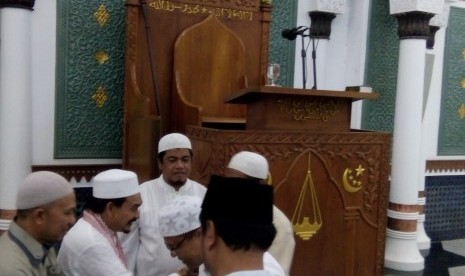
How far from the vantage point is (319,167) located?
3.07m

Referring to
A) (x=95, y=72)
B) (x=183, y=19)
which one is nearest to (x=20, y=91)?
(x=95, y=72)

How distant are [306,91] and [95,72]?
162cm

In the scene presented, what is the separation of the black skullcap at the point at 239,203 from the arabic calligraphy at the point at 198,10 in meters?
2.58

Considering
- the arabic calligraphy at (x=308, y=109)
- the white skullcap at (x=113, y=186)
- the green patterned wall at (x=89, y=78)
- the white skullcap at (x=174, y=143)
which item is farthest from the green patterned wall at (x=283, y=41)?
the white skullcap at (x=113, y=186)

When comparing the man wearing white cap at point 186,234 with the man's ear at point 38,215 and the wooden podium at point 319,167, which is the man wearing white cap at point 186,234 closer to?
the man's ear at point 38,215

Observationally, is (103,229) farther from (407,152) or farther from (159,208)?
(407,152)

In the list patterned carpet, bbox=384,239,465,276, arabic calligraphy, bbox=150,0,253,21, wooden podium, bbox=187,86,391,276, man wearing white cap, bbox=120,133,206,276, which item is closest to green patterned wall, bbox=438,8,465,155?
patterned carpet, bbox=384,239,465,276

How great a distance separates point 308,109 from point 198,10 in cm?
114

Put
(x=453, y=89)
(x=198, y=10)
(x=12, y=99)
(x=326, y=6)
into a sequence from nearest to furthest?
(x=12, y=99)
(x=198, y=10)
(x=326, y=6)
(x=453, y=89)

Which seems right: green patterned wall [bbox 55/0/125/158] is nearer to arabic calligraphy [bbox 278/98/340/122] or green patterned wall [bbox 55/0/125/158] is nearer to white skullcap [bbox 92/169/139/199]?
arabic calligraphy [bbox 278/98/340/122]

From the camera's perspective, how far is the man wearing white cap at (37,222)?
1484 millimetres

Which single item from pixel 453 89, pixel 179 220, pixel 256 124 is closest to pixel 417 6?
pixel 453 89

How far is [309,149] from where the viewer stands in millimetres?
3023

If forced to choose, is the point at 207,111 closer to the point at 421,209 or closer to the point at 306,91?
the point at 306,91
